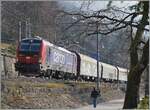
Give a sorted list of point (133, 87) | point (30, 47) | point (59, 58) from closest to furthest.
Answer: point (133, 87) < point (30, 47) < point (59, 58)

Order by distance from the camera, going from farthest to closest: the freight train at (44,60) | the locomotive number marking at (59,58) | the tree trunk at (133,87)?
the locomotive number marking at (59,58) < the freight train at (44,60) < the tree trunk at (133,87)

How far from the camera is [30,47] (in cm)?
3559

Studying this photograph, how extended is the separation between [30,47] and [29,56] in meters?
0.80

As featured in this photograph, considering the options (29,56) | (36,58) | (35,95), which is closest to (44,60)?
(36,58)

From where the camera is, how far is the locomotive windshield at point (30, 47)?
35.3 meters

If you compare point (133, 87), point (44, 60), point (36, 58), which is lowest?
point (133, 87)

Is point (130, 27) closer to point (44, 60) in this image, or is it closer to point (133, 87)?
point (133, 87)

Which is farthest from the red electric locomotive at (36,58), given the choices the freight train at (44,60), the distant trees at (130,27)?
the distant trees at (130,27)

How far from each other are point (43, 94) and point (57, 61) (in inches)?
420

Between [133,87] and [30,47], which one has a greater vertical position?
[30,47]

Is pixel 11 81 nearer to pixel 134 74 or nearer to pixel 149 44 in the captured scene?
pixel 134 74

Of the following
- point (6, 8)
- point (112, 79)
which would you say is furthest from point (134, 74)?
point (112, 79)

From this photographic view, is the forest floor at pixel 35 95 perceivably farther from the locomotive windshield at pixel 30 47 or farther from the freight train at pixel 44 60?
the locomotive windshield at pixel 30 47

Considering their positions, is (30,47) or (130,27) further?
(30,47)
